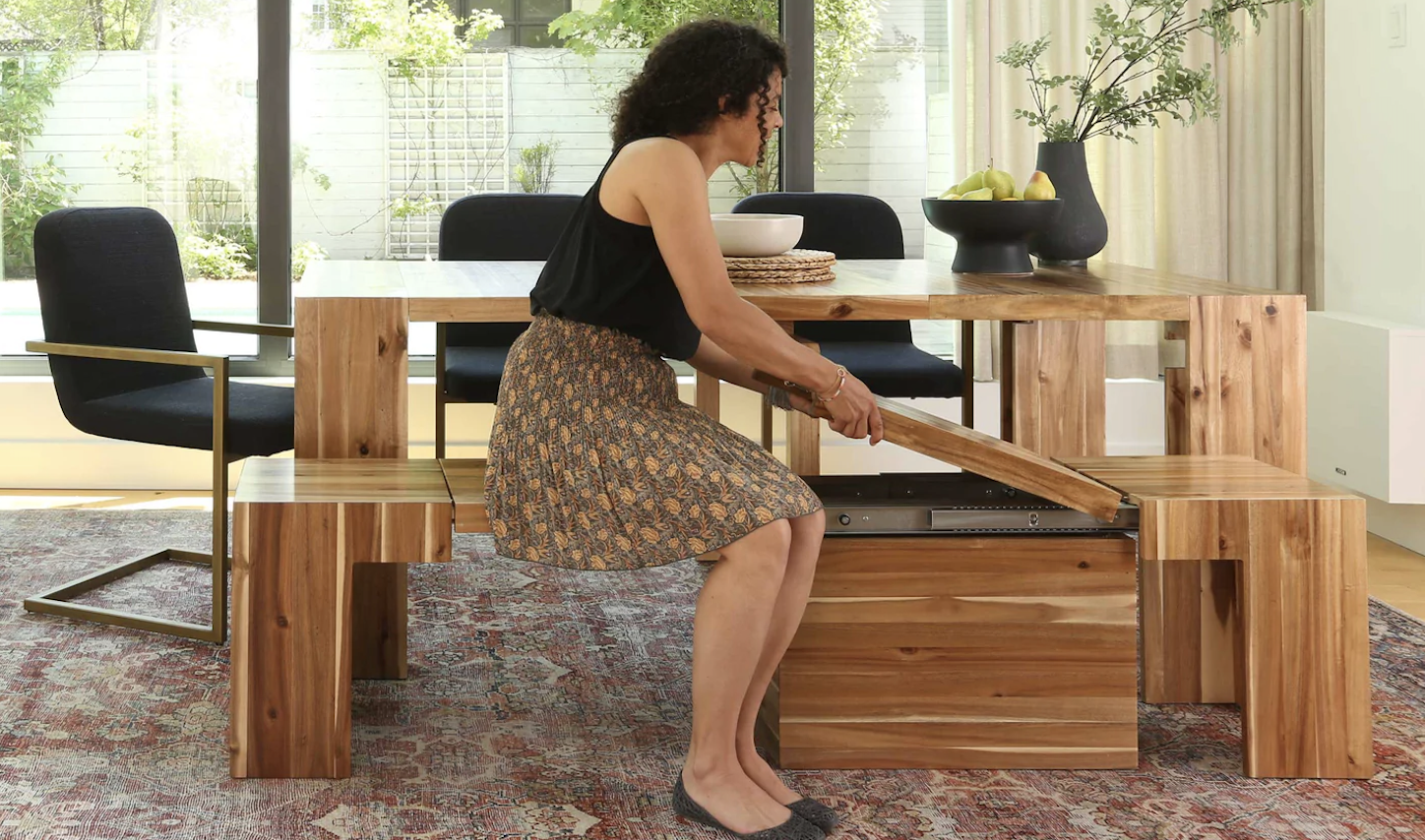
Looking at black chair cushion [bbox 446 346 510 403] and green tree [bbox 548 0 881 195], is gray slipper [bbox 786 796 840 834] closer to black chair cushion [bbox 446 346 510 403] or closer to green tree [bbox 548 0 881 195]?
black chair cushion [bbox 446 346 510 403]

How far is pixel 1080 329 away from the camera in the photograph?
2.93 metres

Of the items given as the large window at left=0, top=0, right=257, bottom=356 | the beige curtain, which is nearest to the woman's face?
the beige curtain

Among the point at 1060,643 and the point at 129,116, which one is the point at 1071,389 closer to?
the point at 1060,643

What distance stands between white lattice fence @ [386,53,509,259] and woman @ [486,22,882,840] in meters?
2.71

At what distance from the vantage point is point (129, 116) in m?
4.69

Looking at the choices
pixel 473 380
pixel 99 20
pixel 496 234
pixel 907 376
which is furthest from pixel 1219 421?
pixel 99 20

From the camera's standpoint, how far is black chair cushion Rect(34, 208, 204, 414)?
3.09 metres

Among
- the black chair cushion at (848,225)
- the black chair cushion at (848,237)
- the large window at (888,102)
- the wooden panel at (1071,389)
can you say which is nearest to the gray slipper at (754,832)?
the wooden panel at (1071,389)

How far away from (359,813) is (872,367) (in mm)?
1788

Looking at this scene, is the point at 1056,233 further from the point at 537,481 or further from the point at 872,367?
the point at 537,481

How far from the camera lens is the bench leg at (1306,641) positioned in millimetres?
2197

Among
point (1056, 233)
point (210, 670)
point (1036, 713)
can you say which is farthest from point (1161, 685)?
point (210, 670)

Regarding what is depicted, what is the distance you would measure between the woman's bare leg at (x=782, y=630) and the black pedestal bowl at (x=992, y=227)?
85 centimetres

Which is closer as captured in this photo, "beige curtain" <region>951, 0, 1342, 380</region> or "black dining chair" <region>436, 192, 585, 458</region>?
"black dining chair" <region>436, 192, 585, 458</region>
